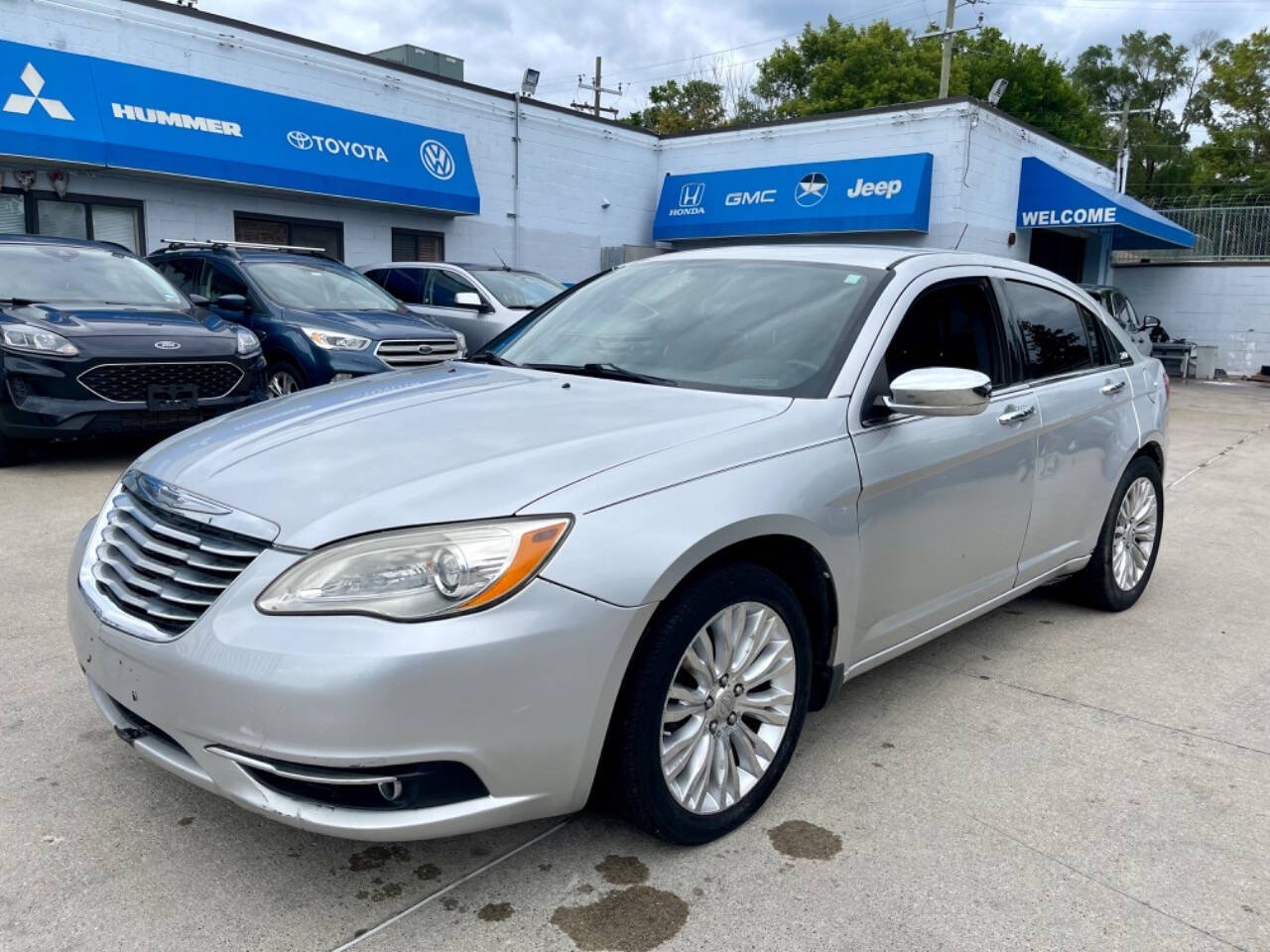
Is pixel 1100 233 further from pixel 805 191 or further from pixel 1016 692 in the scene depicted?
pixel 1016 692

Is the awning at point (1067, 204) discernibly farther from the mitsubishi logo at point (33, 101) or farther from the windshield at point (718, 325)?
the windshield at point (718, 325)

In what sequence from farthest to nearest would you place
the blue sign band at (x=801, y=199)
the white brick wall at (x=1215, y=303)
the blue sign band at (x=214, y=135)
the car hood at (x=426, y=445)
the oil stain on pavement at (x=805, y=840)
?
the white brick wall at (x=1215, y=303)
the blue sign band at (x=801, y=199)
the blue sign band at (x=214, y=135)
the oil stain on pavement at (x=805, y=840)
the car hood at (x=426, y=445)

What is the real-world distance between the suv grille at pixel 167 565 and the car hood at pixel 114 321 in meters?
4.95

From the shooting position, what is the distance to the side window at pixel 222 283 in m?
8.95

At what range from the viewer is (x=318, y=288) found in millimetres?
9289

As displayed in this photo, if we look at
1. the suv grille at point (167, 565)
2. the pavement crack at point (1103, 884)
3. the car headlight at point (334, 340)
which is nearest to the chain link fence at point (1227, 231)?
the car headlight at point (334, 340)

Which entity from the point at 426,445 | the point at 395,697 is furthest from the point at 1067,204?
the point at 395,697

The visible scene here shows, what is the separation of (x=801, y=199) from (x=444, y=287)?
29.7ft

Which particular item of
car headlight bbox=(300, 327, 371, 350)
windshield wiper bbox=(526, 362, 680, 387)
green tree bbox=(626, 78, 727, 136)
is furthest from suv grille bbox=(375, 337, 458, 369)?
green tree bbox=(626, 78, 727, 136)

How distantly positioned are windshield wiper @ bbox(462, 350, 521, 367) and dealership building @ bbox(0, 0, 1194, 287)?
583 centimetres

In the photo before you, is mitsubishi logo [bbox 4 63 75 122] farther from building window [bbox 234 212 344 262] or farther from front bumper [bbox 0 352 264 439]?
front bumper [bbox 0 352 264 439]

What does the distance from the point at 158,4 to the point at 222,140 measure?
1724mm

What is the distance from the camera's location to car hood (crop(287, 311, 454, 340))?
851cm

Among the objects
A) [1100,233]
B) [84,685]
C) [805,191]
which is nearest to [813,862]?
[84,685]
